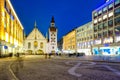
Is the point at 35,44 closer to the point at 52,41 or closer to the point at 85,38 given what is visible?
the point at 52,41

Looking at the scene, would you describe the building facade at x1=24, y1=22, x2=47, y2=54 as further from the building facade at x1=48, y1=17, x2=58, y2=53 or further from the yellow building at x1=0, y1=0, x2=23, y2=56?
the yellow building at x1=0, y1=0, x2=23, y2=56

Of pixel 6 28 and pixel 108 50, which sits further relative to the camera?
pixel 108 50

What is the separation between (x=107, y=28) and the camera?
226 feet

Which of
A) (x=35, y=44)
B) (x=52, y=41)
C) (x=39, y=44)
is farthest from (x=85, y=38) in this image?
(x=35, y=44)

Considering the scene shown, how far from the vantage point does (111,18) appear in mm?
66188

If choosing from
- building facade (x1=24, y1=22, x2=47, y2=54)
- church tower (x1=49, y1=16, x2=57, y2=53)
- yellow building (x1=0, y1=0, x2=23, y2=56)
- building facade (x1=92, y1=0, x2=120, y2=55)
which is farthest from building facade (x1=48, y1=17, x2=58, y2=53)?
yellow building (x1=0, y1=0, x2=23, y2=56)

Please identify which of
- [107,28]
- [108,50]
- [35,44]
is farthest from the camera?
[35,44]

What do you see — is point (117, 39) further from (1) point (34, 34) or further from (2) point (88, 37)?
(1) point (34, 34)

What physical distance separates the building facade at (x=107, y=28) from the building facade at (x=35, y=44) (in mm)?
43312

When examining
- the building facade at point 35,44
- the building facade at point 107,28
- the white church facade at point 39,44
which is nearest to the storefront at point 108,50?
the building facade at point 107,28

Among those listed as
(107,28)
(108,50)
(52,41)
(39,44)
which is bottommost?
(108,50)

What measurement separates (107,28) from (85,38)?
23.7m

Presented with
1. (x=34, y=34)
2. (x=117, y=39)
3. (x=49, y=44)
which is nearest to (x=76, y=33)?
(x=49, y=44)

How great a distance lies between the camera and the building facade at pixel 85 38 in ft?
279
